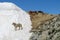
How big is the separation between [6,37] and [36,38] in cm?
683

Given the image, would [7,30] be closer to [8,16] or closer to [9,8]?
[8,16]

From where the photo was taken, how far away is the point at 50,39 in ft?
62.7

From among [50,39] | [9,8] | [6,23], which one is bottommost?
[50,39]

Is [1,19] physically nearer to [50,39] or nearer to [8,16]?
[8,16]

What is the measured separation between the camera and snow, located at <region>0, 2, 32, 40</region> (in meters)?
27.3

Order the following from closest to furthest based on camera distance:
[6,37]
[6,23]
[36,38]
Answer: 1. [36,38]
2. [6,37]
3. [6,23]

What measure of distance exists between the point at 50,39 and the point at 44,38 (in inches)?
27.2

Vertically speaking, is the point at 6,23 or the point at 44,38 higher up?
the point at 6,23

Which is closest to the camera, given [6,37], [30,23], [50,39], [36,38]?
[50,39]

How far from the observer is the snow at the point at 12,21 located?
89.7 ft

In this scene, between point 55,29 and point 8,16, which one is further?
point 8,16

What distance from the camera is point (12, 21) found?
2997 cm

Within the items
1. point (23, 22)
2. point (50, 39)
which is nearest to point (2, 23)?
point (23, 22)

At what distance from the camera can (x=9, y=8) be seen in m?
32.8
